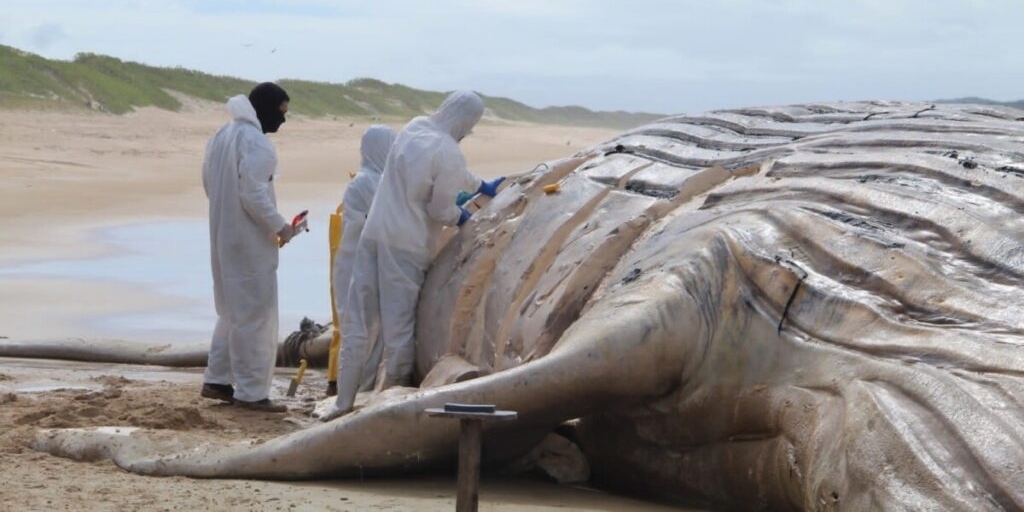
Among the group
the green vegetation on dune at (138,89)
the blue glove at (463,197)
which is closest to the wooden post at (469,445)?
the blue glove at (463,197)

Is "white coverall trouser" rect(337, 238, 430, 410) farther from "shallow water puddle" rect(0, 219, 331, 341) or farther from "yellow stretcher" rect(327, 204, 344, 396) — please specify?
"shallow water puddle" rect(0, 219, 331, 341)

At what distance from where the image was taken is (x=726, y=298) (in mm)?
7047

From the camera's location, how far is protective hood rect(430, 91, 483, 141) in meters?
10.0

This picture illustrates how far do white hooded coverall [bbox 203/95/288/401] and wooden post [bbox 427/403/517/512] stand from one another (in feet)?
16.7

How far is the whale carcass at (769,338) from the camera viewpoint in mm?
5785

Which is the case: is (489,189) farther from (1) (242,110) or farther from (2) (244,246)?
(1) (242,110)

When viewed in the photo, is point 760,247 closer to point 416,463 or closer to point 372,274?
point 416,463

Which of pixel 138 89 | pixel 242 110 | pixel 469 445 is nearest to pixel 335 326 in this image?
pixel 242 110

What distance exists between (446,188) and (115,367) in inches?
152

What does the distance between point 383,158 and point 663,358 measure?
15.3 ft

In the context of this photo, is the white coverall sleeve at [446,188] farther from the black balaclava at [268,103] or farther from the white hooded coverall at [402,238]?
the black balaclava at [268,103]

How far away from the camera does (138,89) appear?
50.1 meters

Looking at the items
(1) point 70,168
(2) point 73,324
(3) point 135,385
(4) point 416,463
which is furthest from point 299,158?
(4) point 416,463

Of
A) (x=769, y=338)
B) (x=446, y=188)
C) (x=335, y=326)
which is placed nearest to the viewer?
(x=769, y=338)
